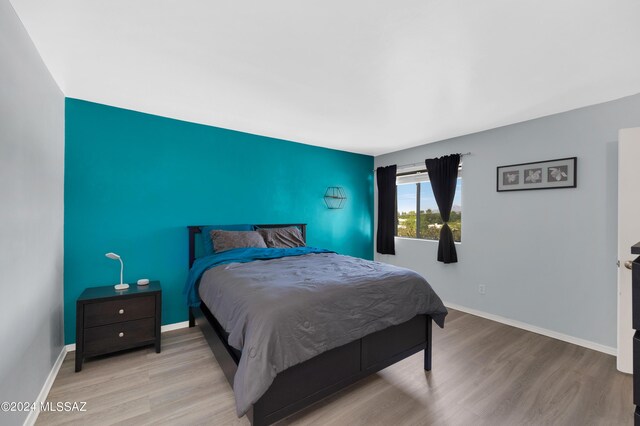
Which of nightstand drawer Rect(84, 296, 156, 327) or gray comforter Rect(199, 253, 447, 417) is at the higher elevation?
gray comforter Rect(199, 253, 447, 417)

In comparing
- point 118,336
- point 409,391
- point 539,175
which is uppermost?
point 539,175

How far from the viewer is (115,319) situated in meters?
2.39

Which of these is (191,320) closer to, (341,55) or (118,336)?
(118,336)

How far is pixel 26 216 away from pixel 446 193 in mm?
4149

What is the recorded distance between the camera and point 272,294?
5.78ft

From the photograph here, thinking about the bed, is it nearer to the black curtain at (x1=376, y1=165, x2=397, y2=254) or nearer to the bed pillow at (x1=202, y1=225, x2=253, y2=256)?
the bed pillow at (x1=202, y1=225, x2=253, y2=256)

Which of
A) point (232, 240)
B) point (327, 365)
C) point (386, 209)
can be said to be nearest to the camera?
point (327, 365)

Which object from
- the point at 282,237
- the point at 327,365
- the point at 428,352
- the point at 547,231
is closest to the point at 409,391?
the point at 428,352

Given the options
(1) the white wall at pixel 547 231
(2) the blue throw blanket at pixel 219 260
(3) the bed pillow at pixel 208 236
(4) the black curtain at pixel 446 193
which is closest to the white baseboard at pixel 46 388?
(2) the blue throw blanket at pixel 219 260

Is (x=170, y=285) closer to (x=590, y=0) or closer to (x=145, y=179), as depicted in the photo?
(x=145, y=179)

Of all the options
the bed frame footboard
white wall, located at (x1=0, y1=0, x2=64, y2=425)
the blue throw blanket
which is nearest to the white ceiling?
white wall, located at (x1=0, y1=0, x2=64, y2=425)

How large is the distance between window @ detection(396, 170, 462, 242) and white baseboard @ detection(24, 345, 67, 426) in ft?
14.3

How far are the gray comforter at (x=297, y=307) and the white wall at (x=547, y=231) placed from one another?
158 centimetres

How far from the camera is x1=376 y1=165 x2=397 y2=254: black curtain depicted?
4719 mm
